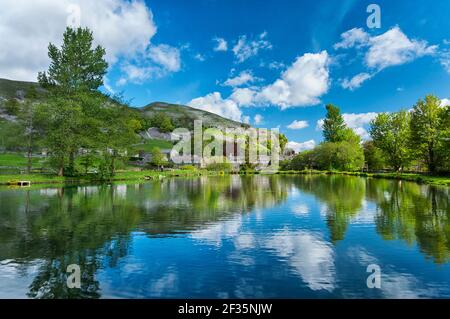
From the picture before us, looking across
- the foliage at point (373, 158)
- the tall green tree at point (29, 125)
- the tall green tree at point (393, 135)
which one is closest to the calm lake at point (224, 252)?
the tall green tree at point (29, 125)

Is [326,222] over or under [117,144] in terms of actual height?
under

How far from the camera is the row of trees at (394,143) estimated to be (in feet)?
221

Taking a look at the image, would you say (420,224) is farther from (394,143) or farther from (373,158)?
(373,158)

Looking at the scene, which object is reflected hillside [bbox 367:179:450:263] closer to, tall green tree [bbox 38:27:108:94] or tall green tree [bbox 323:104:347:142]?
tall green tree [bbox 38:27:108:94]

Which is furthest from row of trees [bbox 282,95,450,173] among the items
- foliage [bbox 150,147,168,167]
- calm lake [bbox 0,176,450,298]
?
foliage [bbox 150,147,168,167]

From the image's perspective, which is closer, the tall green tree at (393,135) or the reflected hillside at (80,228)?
the reflected hillside at (80,228)

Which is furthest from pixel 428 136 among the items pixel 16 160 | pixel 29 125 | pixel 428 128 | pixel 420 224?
pixel 16 160

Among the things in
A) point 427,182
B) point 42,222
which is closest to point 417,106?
point 427,182

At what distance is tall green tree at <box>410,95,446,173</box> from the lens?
67500mm

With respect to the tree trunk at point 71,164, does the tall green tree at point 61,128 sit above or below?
above

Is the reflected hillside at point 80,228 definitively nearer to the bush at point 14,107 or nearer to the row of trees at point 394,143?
the bush at point 14,107

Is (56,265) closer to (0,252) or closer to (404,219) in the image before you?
(0,252)
